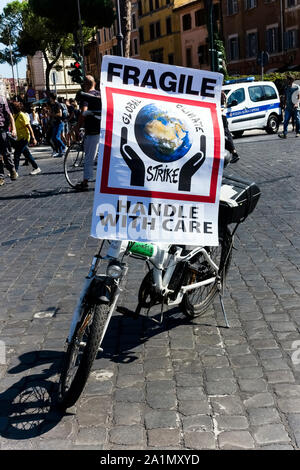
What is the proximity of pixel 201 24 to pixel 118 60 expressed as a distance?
57442mm

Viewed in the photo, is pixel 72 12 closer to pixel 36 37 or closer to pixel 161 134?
pixel 36 37

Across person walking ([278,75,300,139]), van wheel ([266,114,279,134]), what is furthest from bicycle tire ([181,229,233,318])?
van wheel ([266,114,279,134])

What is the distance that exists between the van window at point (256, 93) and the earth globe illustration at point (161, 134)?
807 inches

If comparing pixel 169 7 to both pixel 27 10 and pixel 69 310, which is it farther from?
pixel 69 310

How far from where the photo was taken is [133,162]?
11.1ft

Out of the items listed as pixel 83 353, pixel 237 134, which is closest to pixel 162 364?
pixel 83 353

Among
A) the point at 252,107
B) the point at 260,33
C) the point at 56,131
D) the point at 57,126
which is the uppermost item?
the point at 260,33

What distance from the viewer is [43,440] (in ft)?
10.5

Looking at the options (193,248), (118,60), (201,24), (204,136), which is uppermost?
(201,24)

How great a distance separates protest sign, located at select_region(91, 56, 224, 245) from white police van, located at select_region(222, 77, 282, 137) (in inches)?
762

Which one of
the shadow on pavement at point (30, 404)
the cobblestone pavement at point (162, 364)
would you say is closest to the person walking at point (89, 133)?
the cobblestone pavement at point (162, 364)

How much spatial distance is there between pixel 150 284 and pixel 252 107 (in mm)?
19898

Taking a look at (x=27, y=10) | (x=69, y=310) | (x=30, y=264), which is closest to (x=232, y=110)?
(x=30, y=264)

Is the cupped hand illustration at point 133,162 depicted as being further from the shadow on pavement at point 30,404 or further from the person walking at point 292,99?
the person walking at point 292,99
